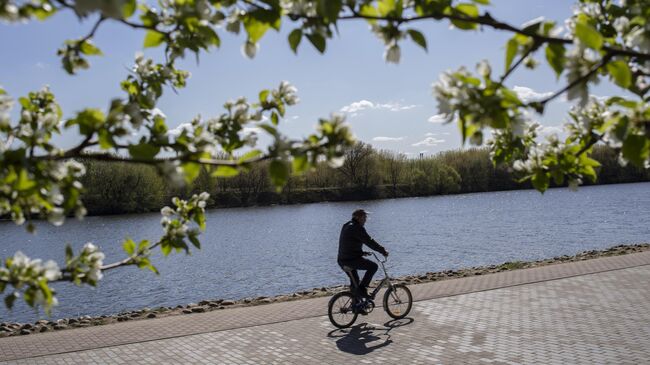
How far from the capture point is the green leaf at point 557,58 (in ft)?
5.09

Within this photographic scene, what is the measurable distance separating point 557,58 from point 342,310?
8.00 m

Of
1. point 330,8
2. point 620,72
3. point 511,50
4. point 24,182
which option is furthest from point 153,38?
point 620,72

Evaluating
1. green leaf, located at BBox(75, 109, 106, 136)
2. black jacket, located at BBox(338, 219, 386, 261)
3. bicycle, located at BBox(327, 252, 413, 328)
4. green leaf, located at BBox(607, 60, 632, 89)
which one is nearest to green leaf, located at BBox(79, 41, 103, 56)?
green leaf, located at BBox(75, 109, 106, 136)

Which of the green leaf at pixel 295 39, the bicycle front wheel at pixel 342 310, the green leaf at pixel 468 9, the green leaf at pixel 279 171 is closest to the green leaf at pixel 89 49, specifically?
the green leaf at pixel 295 39

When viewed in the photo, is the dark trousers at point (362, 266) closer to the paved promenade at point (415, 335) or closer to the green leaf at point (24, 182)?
the paved promenade at point (415, 335)

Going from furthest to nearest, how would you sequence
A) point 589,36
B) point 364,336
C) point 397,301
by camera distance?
point 397,301 < point 364,336 < point 589,36

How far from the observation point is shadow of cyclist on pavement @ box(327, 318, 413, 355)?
7.89m

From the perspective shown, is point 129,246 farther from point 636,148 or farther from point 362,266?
point 362,266

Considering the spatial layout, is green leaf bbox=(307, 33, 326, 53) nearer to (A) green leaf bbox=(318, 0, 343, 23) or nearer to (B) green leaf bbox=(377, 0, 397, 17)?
(B) green leaf bbox=(377, 0, 397, 17)

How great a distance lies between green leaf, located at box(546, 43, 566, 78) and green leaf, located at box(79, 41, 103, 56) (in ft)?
4.91

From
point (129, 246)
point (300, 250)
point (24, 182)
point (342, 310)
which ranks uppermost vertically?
point (24, 182)

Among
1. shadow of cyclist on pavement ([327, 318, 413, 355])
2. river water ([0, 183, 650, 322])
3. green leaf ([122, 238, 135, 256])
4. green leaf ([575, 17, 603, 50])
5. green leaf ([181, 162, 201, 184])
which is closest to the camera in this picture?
green leaf ([575, 17, 603, 50])

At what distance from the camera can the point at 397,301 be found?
9586 millimetres

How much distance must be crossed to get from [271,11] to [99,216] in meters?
64.0
